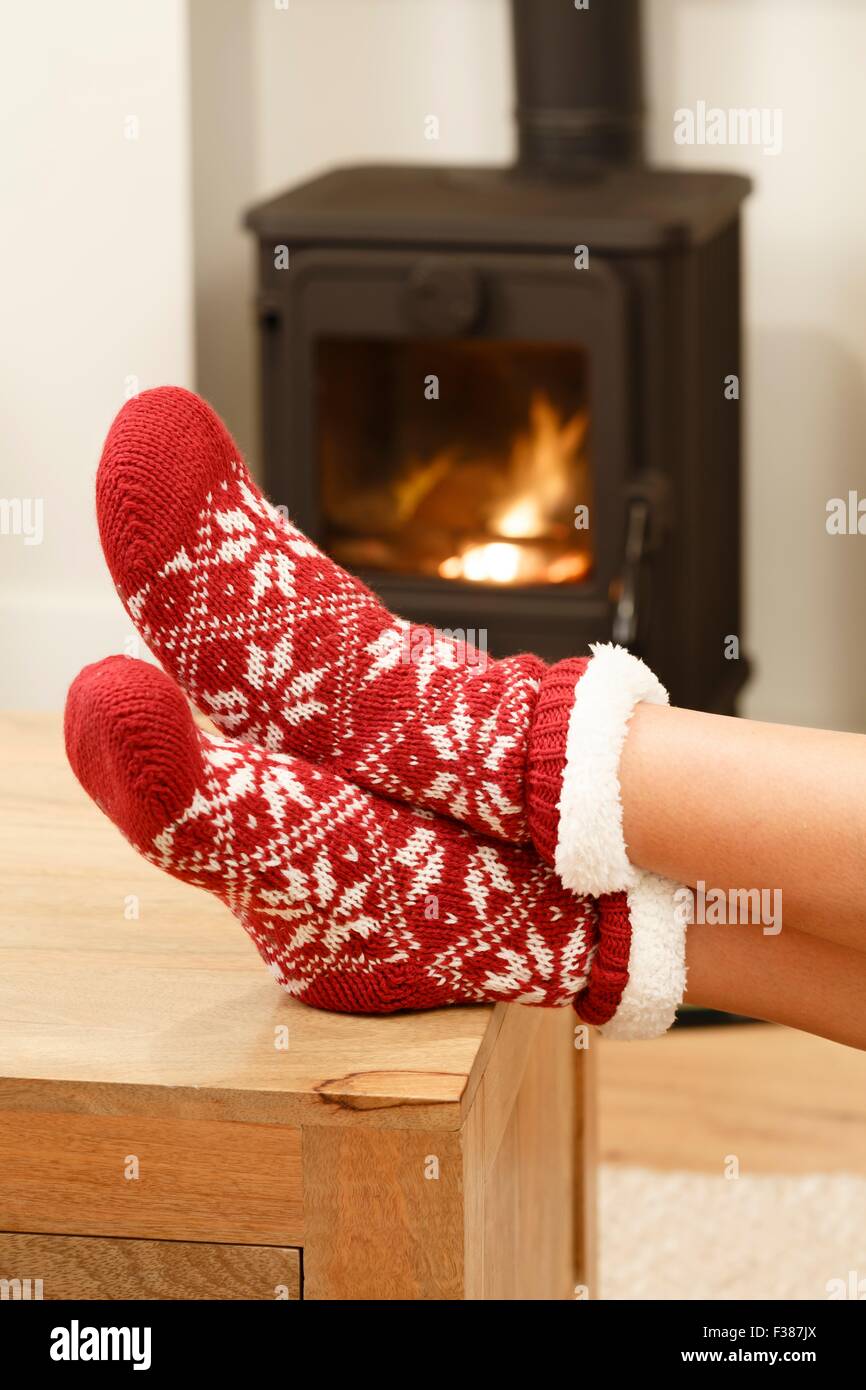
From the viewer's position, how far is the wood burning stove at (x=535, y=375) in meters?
2.07

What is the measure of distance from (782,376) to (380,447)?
634mm

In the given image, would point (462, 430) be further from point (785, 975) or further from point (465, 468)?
point (785, 975)

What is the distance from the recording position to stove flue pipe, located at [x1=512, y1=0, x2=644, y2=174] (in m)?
2.25

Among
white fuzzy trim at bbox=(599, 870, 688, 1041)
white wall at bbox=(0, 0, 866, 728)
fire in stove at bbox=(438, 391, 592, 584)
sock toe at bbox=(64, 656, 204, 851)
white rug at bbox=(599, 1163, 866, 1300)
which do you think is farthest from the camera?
white wall at bbox=(0, 0, 866, 728)

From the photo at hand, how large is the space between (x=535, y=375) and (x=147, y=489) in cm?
143

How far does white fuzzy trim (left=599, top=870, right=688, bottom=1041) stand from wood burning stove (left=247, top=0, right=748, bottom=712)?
48.6 inches

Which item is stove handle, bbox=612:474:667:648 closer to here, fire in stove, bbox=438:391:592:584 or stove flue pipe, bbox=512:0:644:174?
fire in stove, bbox=438:391:592:584

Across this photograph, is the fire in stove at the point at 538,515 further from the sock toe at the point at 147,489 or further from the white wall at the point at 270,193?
the sock toe at the point at 147,489

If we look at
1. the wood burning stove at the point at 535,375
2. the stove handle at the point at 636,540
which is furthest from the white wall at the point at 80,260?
the stove handle at the point at 636,540

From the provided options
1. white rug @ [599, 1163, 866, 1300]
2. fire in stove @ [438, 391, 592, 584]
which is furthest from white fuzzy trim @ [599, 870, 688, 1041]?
fire in stove @ [438, 391, 592, 584]

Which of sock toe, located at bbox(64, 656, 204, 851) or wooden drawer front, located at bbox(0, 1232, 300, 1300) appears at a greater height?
sock toe, located at bbox(64, 656, 204, 851)

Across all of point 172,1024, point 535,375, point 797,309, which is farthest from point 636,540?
point 172,1024

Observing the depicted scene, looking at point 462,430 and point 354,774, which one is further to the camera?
point 462,430

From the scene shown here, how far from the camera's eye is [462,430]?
2.32m
